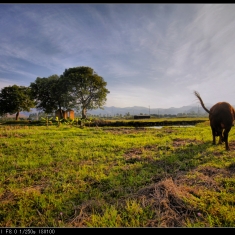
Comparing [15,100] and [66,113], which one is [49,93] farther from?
[15,100]

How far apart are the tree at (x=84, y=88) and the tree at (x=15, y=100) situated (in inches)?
395

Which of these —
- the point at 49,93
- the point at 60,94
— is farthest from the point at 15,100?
the point at 60,94

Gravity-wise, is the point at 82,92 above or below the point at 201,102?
above

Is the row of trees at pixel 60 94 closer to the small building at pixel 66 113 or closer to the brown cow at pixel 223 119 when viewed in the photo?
the small building at pixel 66 113

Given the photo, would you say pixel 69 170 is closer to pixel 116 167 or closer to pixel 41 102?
pixel 116 167

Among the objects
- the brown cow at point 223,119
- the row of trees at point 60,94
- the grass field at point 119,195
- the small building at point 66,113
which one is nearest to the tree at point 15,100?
the row of trees at point 60,94

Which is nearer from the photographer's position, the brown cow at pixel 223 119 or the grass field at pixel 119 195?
the grass field at pixel 119 195

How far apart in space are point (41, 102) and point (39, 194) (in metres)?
35.7

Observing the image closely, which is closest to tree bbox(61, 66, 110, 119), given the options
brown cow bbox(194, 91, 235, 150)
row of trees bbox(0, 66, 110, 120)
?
row of trees bbox(0, 66, 110, 120)

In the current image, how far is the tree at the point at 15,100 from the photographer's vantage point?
33494 millimetres

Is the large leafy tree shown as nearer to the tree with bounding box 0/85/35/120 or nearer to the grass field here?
the tree with bounding box 0/85/35/120

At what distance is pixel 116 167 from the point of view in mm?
4656

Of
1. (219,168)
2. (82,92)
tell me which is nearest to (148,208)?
(219,168)

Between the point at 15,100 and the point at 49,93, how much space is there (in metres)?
10.2
